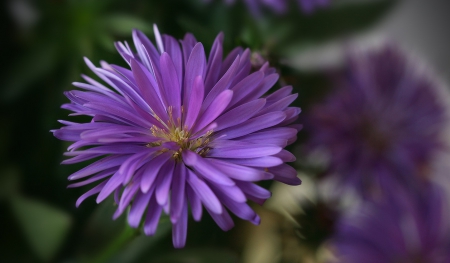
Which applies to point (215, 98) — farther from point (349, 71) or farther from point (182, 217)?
point (349, 71)

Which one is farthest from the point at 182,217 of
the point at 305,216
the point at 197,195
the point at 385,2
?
the point at 385,2

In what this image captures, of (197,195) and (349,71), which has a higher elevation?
(349,71)

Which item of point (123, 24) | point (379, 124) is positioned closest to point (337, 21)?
point (379, 124)

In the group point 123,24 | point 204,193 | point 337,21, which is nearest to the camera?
point 204,193

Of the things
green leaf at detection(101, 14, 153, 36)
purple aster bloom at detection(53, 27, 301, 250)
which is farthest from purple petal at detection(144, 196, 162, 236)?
green leaf at detection(101, 14, 153, 36)

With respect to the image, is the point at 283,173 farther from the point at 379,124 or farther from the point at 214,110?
the point at 379,124

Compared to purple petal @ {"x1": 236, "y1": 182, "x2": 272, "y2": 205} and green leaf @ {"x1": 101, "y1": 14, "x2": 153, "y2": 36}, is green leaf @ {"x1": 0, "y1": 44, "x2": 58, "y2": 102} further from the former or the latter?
purple petal @ {"x1": 236, "y1": 182, "x2": 272, "y2": 205}
